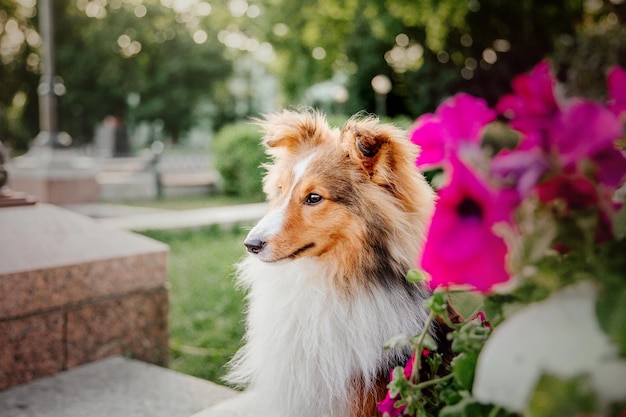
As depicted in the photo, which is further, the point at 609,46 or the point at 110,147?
the point at 110,147

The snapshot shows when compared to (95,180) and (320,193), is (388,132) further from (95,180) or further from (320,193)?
(95,180)

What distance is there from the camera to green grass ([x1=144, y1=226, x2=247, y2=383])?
15.0 ft

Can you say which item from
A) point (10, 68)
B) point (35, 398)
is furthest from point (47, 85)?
point (10, 68)

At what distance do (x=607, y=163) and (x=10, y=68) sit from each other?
42790 millimetres

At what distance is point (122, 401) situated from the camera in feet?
10.3

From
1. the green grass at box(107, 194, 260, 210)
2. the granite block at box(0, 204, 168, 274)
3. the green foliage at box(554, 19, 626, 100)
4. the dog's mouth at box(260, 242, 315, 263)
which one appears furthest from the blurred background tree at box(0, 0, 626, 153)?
A: the dog's mouth at box(260, 242, 315, 263)

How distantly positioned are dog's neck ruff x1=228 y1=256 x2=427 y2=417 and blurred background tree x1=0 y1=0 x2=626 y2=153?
1390 cm

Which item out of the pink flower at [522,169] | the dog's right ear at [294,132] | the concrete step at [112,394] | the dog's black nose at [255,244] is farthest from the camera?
the concrete step at [112,394]

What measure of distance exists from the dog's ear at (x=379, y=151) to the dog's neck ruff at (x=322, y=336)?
0.41 m

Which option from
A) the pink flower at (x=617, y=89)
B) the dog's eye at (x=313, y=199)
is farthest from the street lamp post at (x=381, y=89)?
the pink flower at (x=617, y=89)

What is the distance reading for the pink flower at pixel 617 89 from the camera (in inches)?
35.2

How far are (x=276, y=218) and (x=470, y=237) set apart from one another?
149 cm

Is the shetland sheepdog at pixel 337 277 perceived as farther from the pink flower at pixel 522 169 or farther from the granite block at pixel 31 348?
the granite block at pixel 31 348

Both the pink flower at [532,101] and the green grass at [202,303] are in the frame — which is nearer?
the pink flower at [532,101]
